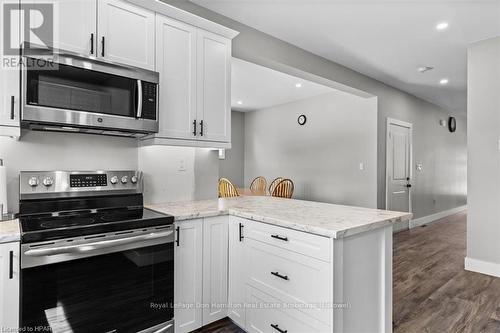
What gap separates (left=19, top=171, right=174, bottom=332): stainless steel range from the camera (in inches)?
53.0

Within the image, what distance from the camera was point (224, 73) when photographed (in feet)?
7.89

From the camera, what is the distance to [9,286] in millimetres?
1307

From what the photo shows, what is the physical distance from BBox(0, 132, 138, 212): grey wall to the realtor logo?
0.57 metres

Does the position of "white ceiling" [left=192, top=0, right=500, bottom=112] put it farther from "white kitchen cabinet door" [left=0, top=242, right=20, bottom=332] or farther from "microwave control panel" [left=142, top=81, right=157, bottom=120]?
"white kitchen cabinet door" [left=0, top=242, right=20, bottom=332]

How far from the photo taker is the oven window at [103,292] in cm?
134

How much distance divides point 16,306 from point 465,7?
3842 millimetres

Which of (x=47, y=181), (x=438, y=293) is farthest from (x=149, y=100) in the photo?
(x=438, y=293)

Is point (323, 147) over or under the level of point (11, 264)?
over

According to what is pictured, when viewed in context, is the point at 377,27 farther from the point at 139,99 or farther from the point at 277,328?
the point at 277,328

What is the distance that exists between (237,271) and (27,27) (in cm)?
196

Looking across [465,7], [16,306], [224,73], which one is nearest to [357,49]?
[465,7]

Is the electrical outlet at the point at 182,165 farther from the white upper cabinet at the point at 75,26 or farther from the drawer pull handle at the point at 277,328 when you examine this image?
the drawer pull handle at the point at 277,328

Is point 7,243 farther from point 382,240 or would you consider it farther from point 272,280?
point 382,240

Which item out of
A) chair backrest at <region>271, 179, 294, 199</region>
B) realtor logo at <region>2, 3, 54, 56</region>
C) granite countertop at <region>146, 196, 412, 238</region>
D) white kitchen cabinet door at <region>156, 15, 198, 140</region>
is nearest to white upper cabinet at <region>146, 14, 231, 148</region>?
white kitchen cabinet door at <region>156, 15, 198, 140</region>
